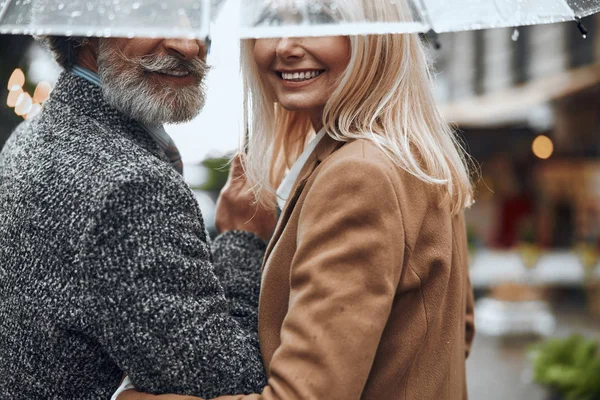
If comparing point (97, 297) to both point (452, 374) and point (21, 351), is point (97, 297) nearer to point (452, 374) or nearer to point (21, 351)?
point (21, 351)

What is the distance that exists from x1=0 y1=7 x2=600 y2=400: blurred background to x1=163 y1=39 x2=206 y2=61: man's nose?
0.29 ft

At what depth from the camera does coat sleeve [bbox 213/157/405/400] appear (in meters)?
1.57

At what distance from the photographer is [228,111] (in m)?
2.57

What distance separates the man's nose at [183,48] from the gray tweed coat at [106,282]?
0.28m

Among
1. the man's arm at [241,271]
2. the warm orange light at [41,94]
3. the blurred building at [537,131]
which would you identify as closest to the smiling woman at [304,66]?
the man's arm at [241,271]

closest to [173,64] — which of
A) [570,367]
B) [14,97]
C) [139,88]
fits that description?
[139,88]

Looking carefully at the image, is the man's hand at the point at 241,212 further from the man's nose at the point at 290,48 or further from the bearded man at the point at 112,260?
the man's nose at the point at 290,48

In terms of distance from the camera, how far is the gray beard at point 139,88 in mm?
1976

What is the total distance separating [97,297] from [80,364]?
22cm

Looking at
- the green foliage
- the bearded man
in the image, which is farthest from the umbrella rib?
the green foliage

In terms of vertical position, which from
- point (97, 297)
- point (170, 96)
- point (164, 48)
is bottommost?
point (97, 297)

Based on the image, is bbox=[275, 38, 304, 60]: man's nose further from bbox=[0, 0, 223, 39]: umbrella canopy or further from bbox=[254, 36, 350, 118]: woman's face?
bbox=[0, 0, 223, 39]: umbrella canopy

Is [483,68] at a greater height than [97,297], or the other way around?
[483,68]

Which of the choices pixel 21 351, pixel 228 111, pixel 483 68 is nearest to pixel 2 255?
pixel 21 351
